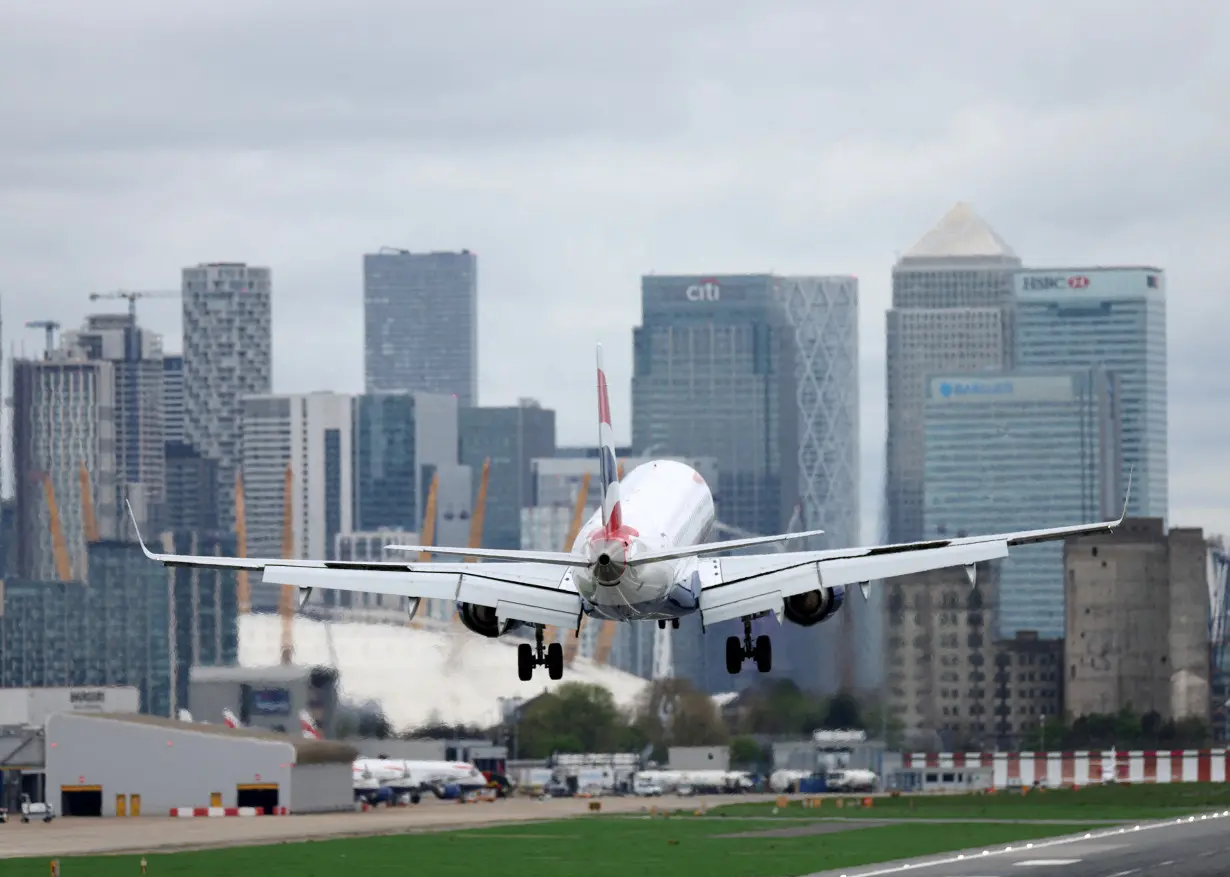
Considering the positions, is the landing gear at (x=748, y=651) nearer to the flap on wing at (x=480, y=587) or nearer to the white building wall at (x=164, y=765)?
the flap on wing at (x=480, y=587)

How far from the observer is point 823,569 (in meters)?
85.9

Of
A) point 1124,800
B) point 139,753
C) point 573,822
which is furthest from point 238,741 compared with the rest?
point 1124,800

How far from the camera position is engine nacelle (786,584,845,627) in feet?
288

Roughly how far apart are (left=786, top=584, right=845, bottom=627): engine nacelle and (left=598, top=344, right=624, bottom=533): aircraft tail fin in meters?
6.42

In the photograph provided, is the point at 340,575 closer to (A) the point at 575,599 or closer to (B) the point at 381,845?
(A) the point at 575,599

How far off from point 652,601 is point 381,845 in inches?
2969

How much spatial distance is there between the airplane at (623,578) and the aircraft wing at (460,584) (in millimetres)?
33

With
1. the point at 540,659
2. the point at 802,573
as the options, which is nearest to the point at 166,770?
the point at 540,659

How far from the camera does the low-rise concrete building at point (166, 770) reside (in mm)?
191875

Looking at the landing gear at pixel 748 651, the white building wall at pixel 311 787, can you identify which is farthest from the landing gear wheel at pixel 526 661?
the white building wall at pixel 311 787

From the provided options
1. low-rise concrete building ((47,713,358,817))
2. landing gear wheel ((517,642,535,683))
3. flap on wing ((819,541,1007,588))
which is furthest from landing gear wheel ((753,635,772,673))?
low-rise concrete building ((47,713,358,817))

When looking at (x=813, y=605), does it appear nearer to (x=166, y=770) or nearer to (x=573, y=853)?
(x=573, y=853)

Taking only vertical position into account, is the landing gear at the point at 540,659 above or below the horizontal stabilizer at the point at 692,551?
below

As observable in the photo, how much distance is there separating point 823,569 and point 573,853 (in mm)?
65566
